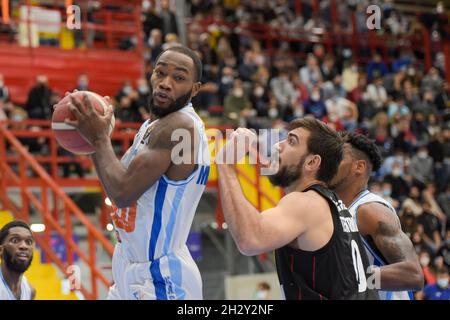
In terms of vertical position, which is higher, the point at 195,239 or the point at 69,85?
the point at 69,85

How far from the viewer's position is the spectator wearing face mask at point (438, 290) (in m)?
11.5

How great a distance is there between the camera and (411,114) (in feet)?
61.4

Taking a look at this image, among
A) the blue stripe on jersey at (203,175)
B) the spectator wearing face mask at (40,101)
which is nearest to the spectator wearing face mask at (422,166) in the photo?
the spectator wearing face mask at (40,101)

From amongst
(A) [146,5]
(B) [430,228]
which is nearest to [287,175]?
(B) [430,228]

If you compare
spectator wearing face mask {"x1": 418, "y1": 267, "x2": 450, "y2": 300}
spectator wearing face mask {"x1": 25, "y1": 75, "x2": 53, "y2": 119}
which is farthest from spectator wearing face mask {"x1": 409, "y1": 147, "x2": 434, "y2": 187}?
spectator wearing face mask {"x1": 25, "y1": 75, "x2": 53, "y2": 119}

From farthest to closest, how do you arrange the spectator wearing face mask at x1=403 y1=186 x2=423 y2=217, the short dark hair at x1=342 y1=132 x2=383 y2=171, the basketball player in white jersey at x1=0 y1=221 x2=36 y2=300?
the spectator wearing face mask at x1=403 y1=186 x2=423 y2=217 → the basketball player in white jersey at x1=0 y1=221 x2=36 y2=300 → the short dark hair at x1=342 y1=132 x2=383 y2=171

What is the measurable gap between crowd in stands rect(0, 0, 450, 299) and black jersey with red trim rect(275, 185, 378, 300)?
7.72m

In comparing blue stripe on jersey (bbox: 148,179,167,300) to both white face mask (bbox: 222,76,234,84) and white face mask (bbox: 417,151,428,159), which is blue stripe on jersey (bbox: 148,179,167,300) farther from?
white face mask (bbox: 417,151,428,159)

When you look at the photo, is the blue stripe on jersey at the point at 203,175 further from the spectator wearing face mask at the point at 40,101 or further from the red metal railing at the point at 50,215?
the spectator wearing face mask at the point at 40,101

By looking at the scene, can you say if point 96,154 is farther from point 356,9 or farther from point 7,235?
point 356,9

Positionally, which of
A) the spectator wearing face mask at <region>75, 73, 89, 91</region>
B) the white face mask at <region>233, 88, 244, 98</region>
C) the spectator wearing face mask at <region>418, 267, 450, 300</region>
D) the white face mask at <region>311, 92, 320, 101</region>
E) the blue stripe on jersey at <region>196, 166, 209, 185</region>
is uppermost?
the spectator wearing face mask at <region>75, 73, 89, 91</region>

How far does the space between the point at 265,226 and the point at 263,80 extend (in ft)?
44.9

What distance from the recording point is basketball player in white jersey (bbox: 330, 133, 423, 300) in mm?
5309
